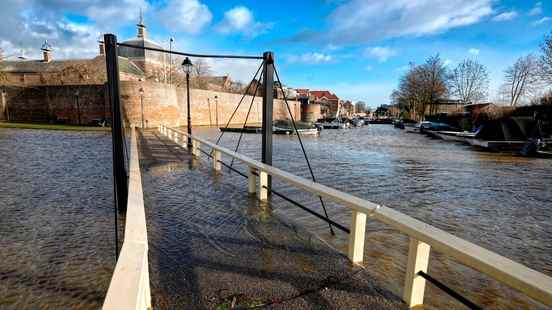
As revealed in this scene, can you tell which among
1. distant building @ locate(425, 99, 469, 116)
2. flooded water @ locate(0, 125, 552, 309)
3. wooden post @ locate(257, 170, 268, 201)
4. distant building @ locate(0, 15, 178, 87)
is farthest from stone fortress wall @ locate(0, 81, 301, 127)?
distant building @ locate(425, 99, 469, 116)

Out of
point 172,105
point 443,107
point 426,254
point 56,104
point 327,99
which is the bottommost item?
point 426,254

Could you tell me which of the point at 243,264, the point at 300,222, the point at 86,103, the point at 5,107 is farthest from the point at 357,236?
the point at 5,107

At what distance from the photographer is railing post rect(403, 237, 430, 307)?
2.47m

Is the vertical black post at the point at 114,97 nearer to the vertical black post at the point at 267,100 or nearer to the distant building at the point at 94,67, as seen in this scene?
the vertical black post at the point at 267,100

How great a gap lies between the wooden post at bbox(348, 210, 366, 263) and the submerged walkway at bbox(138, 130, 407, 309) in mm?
116

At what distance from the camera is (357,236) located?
3193 millimetres

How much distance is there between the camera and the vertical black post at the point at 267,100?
17.0 ft

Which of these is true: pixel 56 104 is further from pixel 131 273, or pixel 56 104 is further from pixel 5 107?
pixel 131 273

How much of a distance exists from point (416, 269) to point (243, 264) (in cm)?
166

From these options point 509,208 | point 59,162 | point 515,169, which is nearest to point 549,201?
point 509,208

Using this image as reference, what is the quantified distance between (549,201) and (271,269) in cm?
854

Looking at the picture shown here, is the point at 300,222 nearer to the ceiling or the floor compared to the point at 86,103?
nearer to the floor

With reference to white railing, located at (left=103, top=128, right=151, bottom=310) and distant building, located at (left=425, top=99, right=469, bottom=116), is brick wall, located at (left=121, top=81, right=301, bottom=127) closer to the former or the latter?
distant building, located at (left=425, top=99, right=469, bottom=116)

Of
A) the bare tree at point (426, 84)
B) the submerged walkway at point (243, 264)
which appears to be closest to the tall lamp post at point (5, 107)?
the submerged walkway at point (243, 264)
